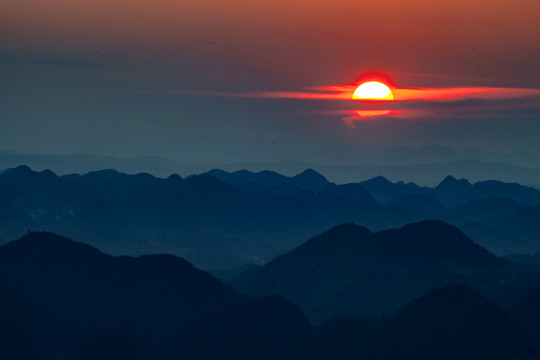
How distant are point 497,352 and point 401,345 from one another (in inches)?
613

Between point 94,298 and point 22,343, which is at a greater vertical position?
point 94,298

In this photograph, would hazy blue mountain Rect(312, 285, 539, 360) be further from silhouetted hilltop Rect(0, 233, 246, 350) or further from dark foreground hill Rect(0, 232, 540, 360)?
silhouetted hilltop Rect(0, 233, 246, 350)

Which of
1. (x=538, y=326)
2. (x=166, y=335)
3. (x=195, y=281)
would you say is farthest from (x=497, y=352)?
(x=195, y=281)

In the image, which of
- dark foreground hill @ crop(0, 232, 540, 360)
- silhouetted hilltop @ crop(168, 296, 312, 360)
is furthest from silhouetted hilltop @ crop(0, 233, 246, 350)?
silhouetted hilltop @ crop(168, 296, 312, 360)

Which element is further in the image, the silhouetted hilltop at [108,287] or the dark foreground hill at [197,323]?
the silhouetted hilltop at [108,287]

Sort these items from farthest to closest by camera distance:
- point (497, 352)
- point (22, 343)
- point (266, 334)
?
point (266, 334) → point (22, 343) → point (497, 352)

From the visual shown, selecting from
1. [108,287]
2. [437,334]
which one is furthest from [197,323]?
[437,334]

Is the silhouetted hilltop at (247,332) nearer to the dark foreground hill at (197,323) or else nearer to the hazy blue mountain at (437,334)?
the dark foreground hill at (197,323)

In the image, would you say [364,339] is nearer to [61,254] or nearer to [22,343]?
[22,343]

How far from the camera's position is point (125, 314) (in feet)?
540

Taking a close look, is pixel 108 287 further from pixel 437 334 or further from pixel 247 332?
pixel 437 334

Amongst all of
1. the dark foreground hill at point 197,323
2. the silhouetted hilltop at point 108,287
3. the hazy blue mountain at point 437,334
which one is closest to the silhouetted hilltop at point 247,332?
the dark foreground hill at point 197,323

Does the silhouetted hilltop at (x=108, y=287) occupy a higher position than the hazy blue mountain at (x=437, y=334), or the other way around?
the silhouetted hilltop at (x=108, y=287)

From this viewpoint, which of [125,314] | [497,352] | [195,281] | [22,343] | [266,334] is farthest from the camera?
[195,281]
